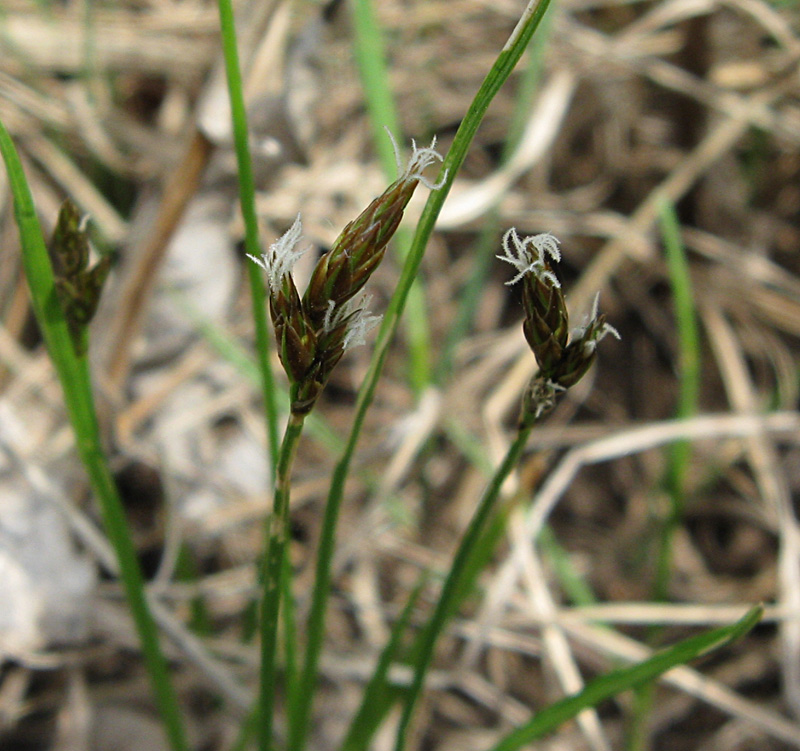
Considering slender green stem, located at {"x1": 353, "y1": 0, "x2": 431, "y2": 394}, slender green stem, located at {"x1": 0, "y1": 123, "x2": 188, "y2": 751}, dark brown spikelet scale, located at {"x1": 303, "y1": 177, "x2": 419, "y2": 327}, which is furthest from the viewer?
slender green stem, located at {"x1": 353, "y1": 0, "x2": 431, "y2": 394}

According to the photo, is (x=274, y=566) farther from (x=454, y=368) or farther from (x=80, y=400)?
(x=454, y=368)

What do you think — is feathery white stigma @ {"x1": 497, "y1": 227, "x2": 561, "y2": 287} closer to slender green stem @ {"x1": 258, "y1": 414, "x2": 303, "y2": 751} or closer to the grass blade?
slender green stem @ {"x1": 258, "y1": 414, "x2": 303, "y2": 751}

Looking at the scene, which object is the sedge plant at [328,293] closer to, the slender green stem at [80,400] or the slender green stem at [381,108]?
the slender green stem at [80,400]

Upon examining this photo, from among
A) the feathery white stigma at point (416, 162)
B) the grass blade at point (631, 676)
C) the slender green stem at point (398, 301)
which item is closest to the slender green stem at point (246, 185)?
the slender green stem at point (398, 301)

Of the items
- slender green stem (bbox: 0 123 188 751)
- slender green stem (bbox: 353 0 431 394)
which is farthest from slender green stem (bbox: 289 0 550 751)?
slender green stem (bbox: 353 0 431 394)

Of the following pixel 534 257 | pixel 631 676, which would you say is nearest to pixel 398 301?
pixel 534 257

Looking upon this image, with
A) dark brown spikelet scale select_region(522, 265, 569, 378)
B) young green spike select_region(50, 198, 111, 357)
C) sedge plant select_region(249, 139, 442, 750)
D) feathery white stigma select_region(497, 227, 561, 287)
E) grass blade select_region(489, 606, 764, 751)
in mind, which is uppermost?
young green spike select_region(50, 198, 111, 357)

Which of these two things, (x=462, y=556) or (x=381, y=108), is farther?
(x=381, y=108)
